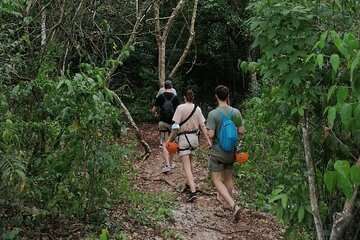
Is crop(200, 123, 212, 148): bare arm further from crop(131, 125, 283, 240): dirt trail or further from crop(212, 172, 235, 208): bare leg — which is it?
crop(131, 125, 283, 240): dirt trail

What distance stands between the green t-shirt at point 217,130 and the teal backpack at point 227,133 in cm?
5

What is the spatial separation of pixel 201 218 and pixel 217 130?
1.30m

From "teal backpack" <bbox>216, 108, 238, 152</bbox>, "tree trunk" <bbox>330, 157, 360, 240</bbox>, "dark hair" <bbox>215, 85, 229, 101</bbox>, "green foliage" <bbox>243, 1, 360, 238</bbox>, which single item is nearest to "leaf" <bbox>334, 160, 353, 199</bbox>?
"tree trunk" <bbox>330, 157, 360, 240</bbox>

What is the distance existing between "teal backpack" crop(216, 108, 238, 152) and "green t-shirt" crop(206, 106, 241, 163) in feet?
0.17

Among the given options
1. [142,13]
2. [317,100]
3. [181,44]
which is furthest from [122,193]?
[181,44]

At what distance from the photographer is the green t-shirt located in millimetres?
6871

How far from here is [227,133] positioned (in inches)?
268

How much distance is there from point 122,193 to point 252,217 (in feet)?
6.51

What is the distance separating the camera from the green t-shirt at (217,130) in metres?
6.87

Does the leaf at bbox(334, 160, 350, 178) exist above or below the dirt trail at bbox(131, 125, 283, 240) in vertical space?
above

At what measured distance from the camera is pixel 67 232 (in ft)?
18.3

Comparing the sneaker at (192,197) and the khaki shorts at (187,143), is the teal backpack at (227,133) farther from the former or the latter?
the sneaker at (192,197)

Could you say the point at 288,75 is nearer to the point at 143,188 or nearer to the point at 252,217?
the point at 252,217

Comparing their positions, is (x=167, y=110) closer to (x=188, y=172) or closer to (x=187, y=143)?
(x=187, y=143)
